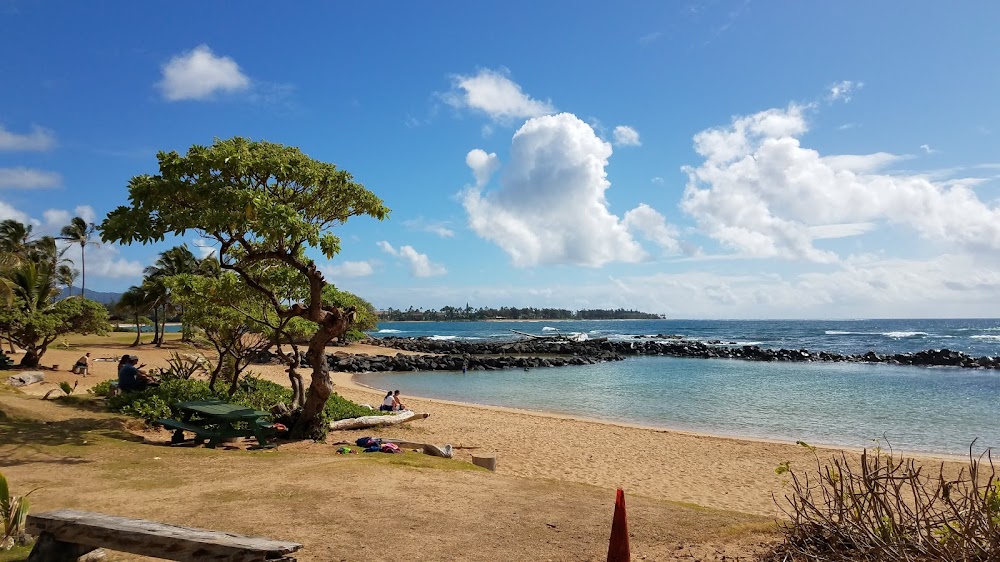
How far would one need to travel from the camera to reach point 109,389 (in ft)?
43.5

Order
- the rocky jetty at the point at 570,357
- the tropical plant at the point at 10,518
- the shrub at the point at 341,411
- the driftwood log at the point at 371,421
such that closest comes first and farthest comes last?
the tropical plant at the point at 10,518, the driftwood log at the point at 371,421, the shrub at the point at 341,411, the rocky jetty at the point at 570,357

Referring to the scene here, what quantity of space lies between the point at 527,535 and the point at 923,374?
38.2m

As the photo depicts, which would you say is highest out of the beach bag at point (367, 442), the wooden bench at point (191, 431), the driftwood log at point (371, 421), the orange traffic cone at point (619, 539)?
the orange traffic cone at point (619, 539)

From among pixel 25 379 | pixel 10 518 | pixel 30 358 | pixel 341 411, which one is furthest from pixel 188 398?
pixel 30 358

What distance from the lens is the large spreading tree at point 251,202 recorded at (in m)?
8.47

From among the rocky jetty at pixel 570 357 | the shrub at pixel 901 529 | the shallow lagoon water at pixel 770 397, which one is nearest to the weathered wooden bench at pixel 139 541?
the shrub at pixel 901 529

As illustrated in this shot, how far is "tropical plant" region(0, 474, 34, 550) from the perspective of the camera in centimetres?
482

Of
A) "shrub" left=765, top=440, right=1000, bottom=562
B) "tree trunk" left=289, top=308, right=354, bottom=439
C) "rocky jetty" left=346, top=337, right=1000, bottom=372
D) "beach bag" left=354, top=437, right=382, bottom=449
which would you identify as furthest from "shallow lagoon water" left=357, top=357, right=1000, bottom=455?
"shrub" left=765, top=440, right=1000, bottom=562

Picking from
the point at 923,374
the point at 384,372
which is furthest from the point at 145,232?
the point at 923,374

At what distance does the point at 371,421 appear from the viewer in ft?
45.1

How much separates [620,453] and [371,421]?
5.82 metres

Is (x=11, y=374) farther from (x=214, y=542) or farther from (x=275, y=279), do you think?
(x=214, y=542)

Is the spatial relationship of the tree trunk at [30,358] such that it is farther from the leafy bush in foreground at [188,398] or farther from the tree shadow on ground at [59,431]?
the tree shadow on ground at [59,431]

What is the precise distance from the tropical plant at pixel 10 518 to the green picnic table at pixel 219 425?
181 inches
